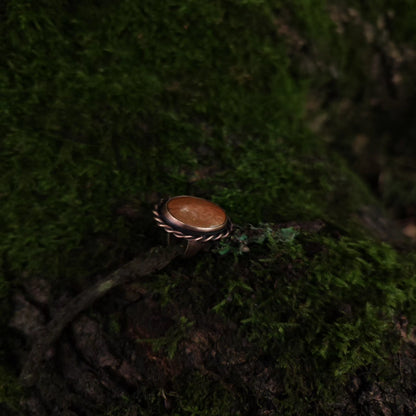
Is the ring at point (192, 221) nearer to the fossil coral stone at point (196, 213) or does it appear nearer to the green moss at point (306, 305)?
the fossil coral stone at point (196, 213)

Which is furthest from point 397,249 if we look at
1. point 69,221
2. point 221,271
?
point 69,221

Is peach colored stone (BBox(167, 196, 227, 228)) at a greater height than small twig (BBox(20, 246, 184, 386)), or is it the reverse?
peach colored stone (BBox(167, 196, 227, 228))

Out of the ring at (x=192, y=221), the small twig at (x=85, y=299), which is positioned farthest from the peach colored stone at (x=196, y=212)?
the small twig at (x=85, y=299)

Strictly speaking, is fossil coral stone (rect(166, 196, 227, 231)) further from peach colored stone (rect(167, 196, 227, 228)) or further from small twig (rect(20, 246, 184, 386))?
small twig (rect(20, 246, 184, 386))

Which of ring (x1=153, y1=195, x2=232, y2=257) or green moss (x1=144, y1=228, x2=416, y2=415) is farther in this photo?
ring (x1=153, y1=195, x2=232, y2=257)

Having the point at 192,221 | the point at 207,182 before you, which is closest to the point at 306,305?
the point at 192,221

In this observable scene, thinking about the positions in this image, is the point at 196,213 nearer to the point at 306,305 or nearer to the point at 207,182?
the point at 207,182

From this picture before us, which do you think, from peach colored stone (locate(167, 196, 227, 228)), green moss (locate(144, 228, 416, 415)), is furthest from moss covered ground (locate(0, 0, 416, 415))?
peach colored stone (locate(167, 196, 227, 228))

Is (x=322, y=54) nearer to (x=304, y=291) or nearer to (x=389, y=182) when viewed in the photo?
(x=389, y=182)
